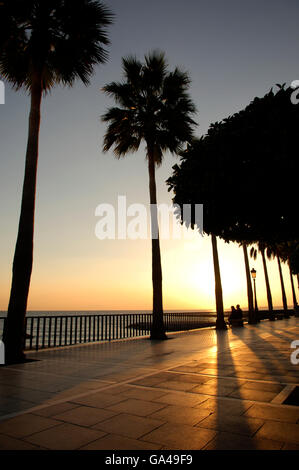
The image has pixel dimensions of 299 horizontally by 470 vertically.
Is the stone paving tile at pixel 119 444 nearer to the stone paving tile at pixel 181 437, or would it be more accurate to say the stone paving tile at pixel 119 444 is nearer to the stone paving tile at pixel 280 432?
the stone paving tile at pixel 181 437

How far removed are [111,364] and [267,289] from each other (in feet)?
95.9

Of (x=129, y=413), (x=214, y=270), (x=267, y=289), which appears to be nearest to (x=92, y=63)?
(x=129, y=413)

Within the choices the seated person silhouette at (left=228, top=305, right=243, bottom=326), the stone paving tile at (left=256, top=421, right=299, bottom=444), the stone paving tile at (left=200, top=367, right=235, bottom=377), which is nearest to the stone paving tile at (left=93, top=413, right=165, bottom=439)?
the stone paving tile at (left=256, top=421, right=299, bottom=444)

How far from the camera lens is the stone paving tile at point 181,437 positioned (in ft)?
9.93

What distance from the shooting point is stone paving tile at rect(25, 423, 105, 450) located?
3.04 metres

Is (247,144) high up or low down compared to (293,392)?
up

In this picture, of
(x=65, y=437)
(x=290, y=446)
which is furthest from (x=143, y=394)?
(x=290, y=446)

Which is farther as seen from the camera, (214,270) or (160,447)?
(214,270)

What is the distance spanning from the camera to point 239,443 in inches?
120

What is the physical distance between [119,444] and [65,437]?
2.05 feet

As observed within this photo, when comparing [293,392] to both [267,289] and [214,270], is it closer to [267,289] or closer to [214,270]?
[214,270]

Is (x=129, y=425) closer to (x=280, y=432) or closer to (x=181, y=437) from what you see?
(x=181, y=437)

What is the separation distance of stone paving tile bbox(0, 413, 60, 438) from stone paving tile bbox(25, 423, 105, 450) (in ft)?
0.42
